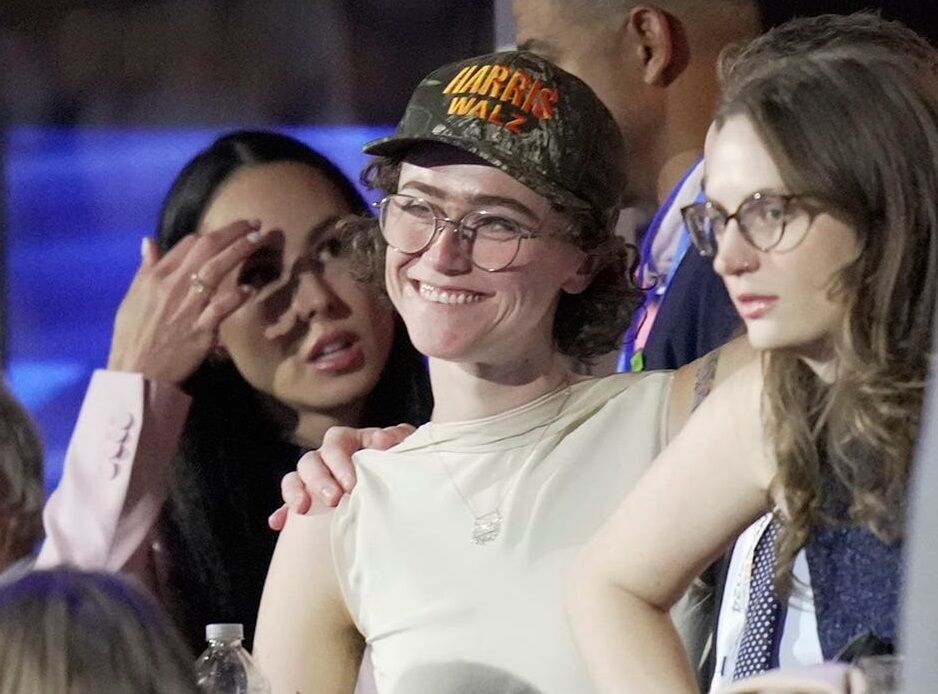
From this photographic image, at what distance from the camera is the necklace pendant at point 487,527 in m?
2.00

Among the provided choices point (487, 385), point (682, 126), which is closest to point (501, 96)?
point (487, 385)

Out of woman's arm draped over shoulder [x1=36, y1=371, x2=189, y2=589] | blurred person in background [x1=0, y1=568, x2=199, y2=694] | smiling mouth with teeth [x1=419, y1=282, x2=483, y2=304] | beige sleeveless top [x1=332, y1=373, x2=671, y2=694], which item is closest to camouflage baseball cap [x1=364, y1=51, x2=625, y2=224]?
smiling mouth with teeth [x1=419, y1=282, x2=483, y2=304]

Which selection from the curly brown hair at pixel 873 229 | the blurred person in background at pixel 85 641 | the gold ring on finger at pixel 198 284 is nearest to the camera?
the blurred person in background at pixel 85 641

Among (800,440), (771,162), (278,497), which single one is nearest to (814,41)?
(771,162)

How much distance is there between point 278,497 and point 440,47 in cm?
87

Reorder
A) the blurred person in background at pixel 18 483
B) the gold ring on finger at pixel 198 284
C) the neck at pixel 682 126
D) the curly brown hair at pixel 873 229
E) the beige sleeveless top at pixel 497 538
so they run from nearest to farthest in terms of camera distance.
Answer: the curly brown hair at pixel 873 229 → the beige sleeveless top at pixel 497 538 → the blurred person in background at pixel 18 483 → the neck at pixel 682 126 → the gold ring on finger at pixel 198 284

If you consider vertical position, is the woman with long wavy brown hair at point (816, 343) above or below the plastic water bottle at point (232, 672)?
above

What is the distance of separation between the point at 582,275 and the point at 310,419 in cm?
92

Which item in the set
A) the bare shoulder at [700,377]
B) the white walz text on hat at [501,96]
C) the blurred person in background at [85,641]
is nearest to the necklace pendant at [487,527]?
the bare shoulder at [700,377]

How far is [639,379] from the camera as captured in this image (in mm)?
2129

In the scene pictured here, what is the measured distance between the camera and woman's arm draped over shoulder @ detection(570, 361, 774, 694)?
5.42ft

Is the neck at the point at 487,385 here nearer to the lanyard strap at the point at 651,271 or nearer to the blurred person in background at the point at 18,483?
the lanyard strap at the point at 651,271

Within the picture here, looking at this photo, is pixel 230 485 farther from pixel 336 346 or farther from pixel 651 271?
pixel 651 271

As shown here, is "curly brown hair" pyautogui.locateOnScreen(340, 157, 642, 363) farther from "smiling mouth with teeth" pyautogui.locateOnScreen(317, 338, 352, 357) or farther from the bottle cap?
"smiling mouth with teeth" pyautogui.locateOnScreen(317, 338, 352, 357)
